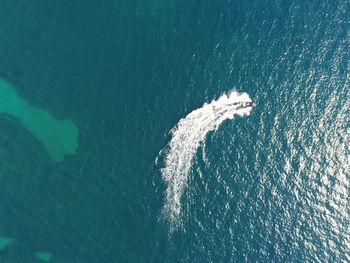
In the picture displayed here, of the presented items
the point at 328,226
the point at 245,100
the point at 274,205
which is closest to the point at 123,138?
the point at 245,100

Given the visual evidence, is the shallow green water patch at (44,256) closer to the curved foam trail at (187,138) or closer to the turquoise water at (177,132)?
the turquoise water at (177,132)

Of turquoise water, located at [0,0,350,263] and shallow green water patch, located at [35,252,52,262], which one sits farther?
shallow green water patch, located at [35,252,52,262]

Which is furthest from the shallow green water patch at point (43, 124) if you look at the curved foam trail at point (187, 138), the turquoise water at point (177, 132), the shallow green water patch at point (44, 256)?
the curved foam trail at point (187, 138)

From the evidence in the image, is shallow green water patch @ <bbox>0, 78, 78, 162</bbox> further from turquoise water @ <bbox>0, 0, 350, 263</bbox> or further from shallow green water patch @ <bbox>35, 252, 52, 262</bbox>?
shallow green water patch @ <bbox>35, 252, 52, 262</bbox>

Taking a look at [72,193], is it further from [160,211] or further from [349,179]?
[349,179]

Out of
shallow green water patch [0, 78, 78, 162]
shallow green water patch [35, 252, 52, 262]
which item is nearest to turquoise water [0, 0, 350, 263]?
shallow green water patch [35, 252, 52, 262]

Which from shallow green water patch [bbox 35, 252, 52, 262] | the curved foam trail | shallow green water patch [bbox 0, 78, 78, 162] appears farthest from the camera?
shallow green water patch [bbox 0, 78, 78, 162]
